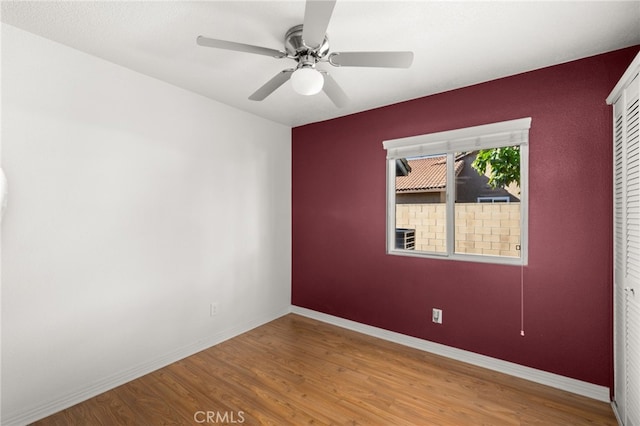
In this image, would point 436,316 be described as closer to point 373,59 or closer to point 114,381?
point 373,59

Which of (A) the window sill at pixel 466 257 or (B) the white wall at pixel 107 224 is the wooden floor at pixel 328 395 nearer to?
(B) the white wall at pixel 107 224

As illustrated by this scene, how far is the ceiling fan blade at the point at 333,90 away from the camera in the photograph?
1.91 meters

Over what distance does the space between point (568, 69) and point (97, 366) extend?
415 centimetres

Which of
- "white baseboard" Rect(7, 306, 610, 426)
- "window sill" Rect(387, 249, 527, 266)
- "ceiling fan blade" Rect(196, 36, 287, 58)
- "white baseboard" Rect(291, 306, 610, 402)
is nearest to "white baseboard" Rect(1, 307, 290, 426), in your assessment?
"white baseboard" Rect(7, 306, 610, 426)

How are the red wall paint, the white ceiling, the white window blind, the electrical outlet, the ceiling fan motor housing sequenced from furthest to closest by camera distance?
the electrical outlet
the white window blind
the red wall paint
the ceiling fan motor housing
the white ceiling

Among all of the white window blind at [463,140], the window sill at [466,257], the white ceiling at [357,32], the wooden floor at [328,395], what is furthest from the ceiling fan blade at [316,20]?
the wooden floor at [328,395]

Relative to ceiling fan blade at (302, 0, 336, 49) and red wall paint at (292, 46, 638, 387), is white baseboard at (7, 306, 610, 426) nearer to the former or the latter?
red wall paint at (292, 46, 638, 387)

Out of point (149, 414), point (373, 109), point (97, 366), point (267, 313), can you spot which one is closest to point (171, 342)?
point (97, 366)

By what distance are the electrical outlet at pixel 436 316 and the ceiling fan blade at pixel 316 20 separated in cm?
249

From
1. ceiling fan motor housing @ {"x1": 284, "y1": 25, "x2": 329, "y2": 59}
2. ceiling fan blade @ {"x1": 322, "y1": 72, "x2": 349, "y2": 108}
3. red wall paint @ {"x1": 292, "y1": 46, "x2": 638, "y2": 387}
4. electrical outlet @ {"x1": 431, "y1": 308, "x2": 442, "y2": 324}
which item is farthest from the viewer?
electrical outlet @ {"x1": 431, "y1": 308, "x2": 442, "y2": 324}

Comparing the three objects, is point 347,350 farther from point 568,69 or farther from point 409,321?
point 568,69

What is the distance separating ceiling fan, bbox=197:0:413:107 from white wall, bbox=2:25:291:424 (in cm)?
118

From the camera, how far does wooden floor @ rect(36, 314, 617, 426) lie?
195 centimetres

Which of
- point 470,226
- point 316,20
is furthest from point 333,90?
point 470,226
